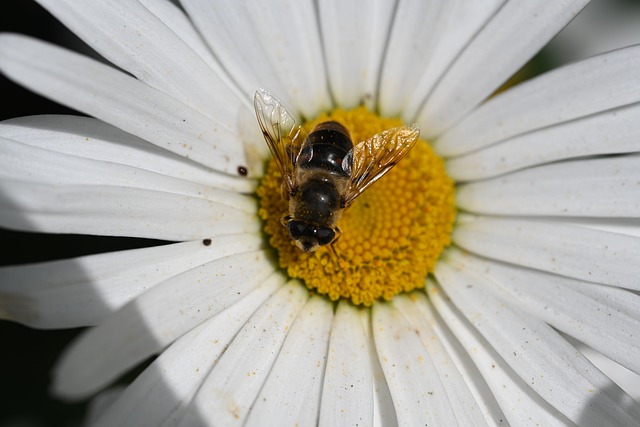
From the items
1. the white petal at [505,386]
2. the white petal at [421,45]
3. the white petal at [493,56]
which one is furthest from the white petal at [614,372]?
the white petal at [421,45]

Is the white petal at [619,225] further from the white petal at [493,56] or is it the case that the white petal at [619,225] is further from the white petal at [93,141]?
the white petal at [93,141]

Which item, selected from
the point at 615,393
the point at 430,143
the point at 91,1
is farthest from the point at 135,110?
the point at 615,393

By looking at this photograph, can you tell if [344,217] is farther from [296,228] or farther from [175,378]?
[175,378]

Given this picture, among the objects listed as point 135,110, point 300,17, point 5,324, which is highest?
point 300,17

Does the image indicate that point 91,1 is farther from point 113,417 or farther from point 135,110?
point 113,417

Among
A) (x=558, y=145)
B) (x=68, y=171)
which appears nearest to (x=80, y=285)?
(x=68, y=171)

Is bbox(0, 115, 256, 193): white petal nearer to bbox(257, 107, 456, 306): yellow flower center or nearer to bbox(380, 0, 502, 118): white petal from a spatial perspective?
bbox(257, 107, 456, 306): yellow flower center

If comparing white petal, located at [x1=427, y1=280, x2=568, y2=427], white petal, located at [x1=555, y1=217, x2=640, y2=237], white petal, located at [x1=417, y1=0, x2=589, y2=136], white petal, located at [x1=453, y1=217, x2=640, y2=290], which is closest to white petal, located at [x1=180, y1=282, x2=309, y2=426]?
white petal, located at [x1=427, y1=280, x2=568, y2=427]
